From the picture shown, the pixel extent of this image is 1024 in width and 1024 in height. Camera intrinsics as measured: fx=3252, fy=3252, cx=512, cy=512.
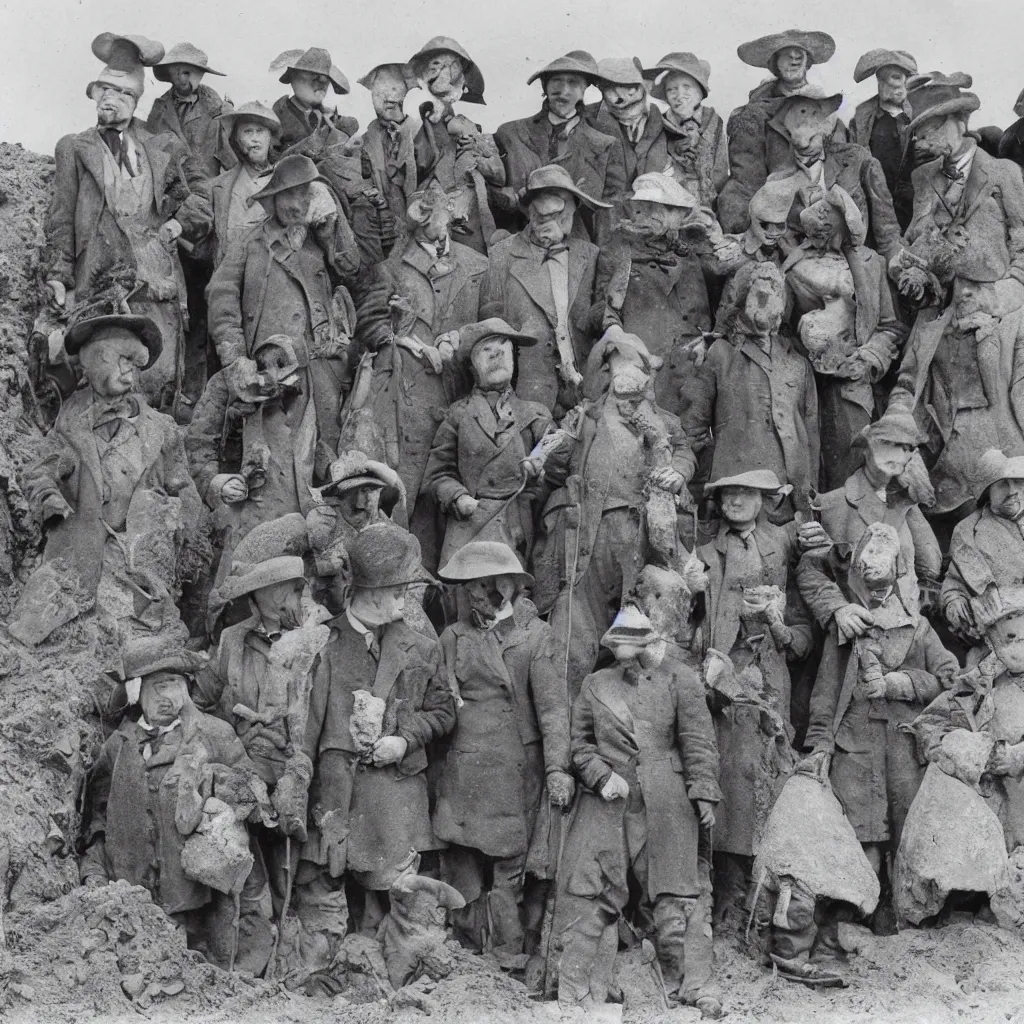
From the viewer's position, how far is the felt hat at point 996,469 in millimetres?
19406

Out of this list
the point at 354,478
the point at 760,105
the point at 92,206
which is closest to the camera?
the point at 354,478

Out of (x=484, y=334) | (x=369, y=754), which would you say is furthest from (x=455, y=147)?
(x=369, y=754)

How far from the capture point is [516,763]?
17.9m

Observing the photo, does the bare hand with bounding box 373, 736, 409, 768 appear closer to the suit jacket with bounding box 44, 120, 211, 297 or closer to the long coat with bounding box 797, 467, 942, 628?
the long coat with bounding box 797, 467, 942, 628

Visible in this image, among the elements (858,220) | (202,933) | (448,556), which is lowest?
(202,933)

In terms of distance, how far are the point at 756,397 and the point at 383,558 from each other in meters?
3.07

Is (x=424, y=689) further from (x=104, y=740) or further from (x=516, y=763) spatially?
(x=104, y=740)

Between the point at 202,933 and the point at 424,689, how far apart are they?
5.87ft

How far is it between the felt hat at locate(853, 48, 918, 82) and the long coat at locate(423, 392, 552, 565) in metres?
4.34

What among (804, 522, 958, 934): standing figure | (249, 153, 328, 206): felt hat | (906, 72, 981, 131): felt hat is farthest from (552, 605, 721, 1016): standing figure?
(906, 72, 981, 131): felt hat

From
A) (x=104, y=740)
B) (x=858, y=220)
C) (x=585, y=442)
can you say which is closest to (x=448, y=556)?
(x=585, y=442)

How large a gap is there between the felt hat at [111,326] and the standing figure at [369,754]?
2.41m

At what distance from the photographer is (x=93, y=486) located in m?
19.0

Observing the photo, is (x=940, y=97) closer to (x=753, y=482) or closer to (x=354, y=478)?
(x=753, y=482)
